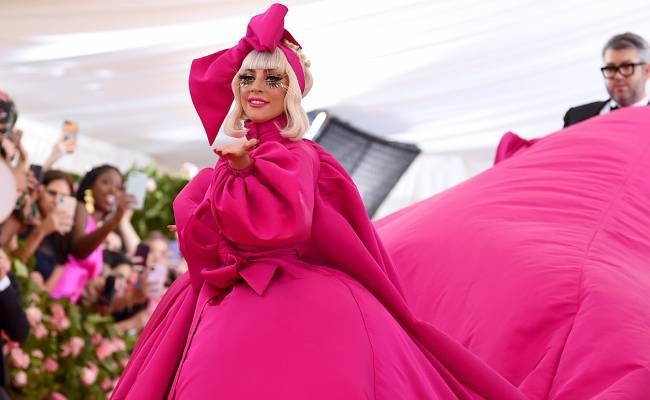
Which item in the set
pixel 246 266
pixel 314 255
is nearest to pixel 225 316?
pixel 246 266

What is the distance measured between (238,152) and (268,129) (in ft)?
0.61

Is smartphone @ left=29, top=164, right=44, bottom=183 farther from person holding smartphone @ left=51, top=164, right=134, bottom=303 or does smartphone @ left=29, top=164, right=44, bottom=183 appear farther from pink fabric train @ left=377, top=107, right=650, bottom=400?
pink fabric train @ left=377, top=107, right=650, bottom=400

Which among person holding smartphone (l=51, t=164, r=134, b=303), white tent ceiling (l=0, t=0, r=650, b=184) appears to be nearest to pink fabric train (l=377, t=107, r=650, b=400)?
person holding smartphone (l=51, t=164, r=134, b=303)

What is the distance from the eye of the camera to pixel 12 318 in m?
2.93

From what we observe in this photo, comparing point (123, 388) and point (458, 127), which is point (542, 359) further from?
point (458, 127)

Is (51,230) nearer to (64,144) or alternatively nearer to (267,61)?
(64,144)

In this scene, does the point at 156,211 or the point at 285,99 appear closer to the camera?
the point at 285,99

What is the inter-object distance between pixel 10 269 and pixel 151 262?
1.05 meters

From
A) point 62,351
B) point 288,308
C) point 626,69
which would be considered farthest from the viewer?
point 62,351

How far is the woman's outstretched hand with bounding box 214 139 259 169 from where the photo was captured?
5.45ft

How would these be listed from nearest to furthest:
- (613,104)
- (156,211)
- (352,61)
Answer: (613,104) < (156,211) < (352,61)

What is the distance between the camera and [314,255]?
1793mm

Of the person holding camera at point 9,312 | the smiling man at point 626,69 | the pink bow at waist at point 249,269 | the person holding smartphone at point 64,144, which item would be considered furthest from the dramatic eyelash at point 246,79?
the person holding smartphone at point 64,144

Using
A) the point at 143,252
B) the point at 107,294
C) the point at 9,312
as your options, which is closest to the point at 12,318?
the point at 9,312
